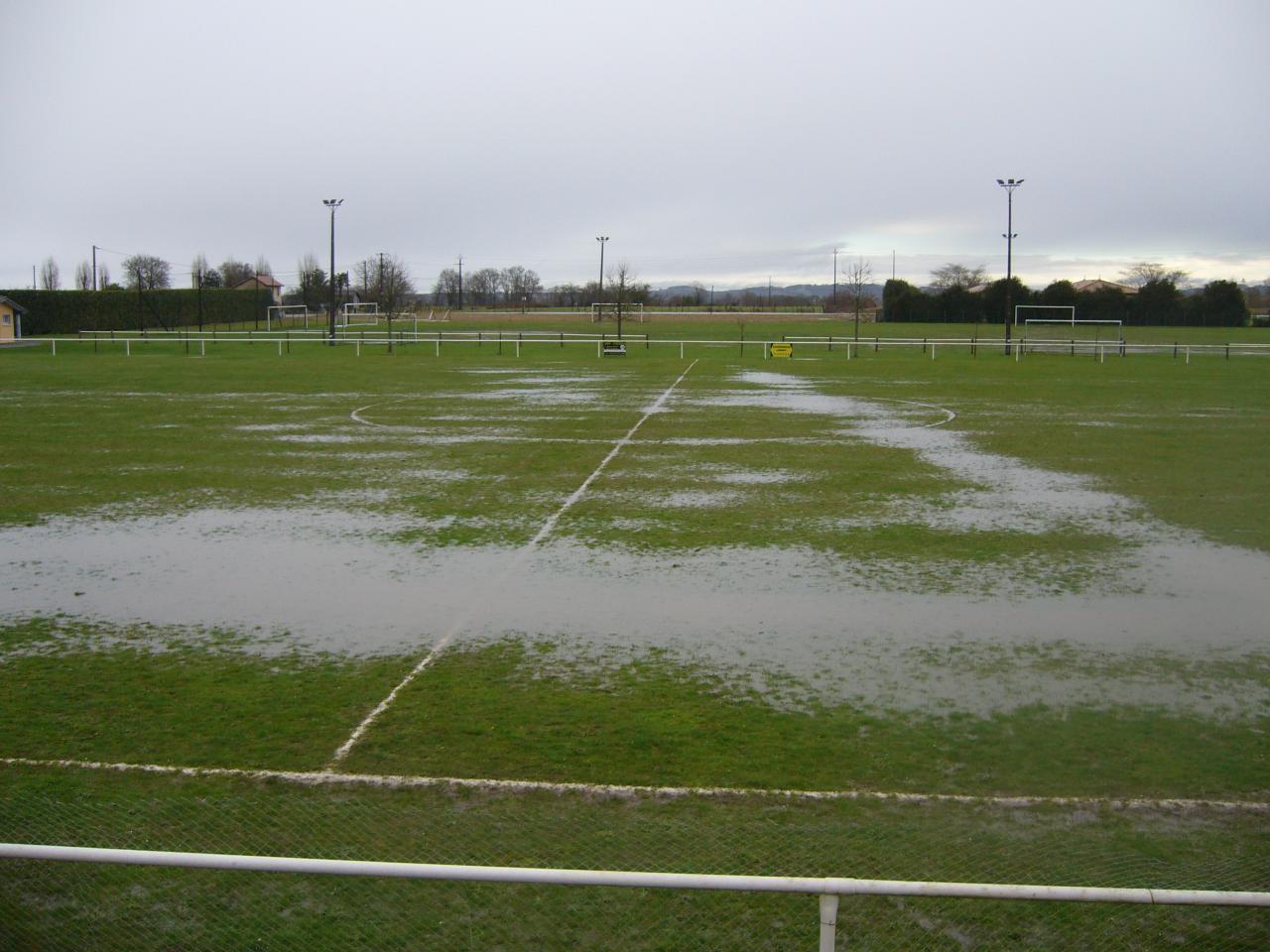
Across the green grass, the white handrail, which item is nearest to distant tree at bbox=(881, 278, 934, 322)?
the green grass

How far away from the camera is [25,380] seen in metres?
35.4

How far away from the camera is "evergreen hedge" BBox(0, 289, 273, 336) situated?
240 feet

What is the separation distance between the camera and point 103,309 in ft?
250

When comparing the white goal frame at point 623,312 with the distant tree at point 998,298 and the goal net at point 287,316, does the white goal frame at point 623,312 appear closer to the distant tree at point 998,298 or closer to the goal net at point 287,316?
the goal net at point 287,316

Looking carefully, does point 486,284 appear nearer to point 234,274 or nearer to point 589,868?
point 234,274

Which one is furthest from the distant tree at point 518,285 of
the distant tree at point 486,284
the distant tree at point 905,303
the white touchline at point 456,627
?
the white touchline at point 456,627

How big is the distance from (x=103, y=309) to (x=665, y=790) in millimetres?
79990

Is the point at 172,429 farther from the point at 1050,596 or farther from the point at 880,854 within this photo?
the point at 880,854

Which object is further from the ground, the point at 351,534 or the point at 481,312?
the point at 481,312

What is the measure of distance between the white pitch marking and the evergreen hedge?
68914mm

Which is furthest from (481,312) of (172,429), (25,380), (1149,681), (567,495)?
(1149,681)

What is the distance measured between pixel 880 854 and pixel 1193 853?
58.3 inches

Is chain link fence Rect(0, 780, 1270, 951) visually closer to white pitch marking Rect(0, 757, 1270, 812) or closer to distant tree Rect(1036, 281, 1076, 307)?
white pitch marking Rect(0, 757, 1270, 812)

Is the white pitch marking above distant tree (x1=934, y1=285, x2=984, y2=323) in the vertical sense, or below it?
below
